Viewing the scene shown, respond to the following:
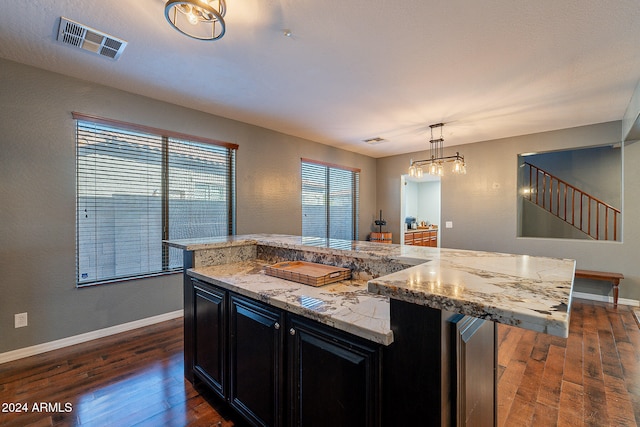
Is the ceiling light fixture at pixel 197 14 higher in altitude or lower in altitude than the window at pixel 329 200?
higher

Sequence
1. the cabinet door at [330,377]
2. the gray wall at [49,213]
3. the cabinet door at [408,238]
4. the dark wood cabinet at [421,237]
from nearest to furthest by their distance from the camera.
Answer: the cabinet door at [330,377] → the gray wall at [49,213] → the cabinet door at [408,238] → the dark wood cabinet at [421,237]

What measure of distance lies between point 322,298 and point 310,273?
0.33 metres

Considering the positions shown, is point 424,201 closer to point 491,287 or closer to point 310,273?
point 310,273

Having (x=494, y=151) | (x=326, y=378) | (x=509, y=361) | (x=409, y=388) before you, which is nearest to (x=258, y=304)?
(x=326, y=378)

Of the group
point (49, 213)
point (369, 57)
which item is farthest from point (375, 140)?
point (49, 213)

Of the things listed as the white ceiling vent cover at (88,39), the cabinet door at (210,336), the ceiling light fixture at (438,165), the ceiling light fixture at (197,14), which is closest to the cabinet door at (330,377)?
the cabinet door at (210,336)

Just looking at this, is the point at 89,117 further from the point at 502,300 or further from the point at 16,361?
the point at 502,300

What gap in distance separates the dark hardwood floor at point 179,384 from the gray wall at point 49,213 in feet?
0.91

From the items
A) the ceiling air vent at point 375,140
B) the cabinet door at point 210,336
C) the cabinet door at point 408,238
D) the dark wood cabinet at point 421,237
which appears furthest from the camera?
the dark wood cabinet at point 421,237

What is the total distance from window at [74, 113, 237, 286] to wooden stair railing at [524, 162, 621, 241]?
5757mm

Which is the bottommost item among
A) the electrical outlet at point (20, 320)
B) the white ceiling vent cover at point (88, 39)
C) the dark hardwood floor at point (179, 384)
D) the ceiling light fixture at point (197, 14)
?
the dark hardwood floor at point (179, 384)

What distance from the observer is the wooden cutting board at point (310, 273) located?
1.69 metres

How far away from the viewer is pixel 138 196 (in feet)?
10.8

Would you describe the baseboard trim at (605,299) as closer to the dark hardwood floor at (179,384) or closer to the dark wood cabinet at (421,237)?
the dark hardwood floor at (179,384)
